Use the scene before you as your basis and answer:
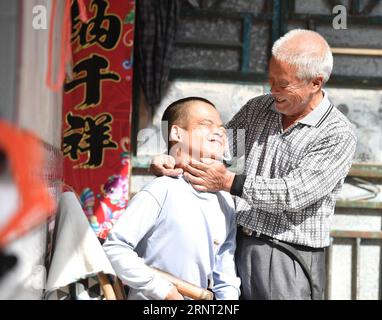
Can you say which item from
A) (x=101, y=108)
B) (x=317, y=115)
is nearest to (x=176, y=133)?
(x=317, y=115)

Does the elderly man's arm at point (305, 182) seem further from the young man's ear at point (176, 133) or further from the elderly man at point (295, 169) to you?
the young man's ear at point (176, 133)

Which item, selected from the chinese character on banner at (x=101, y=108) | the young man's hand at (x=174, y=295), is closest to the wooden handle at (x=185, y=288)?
the young man's hand at (x=174, y=295)

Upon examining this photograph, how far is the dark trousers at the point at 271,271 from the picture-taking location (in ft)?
10.6

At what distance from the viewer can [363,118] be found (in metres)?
6.12

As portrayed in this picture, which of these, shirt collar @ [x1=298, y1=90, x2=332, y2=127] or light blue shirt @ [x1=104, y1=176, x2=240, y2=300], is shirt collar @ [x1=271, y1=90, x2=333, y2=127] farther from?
light blue shirt @ [x1=104, y1=176, x2=240, y2=300]

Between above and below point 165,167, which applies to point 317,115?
above

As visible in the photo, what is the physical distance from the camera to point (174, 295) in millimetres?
2807

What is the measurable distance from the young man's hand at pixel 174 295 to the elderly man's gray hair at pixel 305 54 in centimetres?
97

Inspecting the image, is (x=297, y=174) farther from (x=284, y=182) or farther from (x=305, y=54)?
(x=305, y=54)

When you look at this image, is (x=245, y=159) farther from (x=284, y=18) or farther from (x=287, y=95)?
(x=284, y=18)

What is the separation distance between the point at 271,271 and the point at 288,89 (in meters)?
0.72
